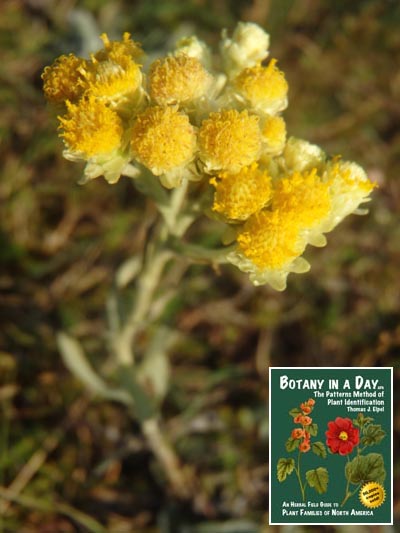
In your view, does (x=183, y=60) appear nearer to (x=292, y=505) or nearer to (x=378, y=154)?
(x=292, y=505)

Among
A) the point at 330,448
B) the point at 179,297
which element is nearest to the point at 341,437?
the point at 330,448

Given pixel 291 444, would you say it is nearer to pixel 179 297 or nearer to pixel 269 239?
pixel 269 239

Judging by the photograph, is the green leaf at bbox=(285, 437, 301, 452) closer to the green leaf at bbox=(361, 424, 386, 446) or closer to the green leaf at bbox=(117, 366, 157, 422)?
the green leaf at bbox=(361, 424, 386, 446)

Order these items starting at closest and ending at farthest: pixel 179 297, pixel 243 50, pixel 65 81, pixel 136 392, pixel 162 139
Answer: pixel 162 139 < pixel 65 81 < pixel 243 50 < pixel 136 392 < pixel 179 297

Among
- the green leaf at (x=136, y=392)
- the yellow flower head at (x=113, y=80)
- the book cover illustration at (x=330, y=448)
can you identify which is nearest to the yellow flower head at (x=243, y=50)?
the yellow flower head at (x=113, y=80)

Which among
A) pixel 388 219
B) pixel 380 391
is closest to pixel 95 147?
pixel 380 391

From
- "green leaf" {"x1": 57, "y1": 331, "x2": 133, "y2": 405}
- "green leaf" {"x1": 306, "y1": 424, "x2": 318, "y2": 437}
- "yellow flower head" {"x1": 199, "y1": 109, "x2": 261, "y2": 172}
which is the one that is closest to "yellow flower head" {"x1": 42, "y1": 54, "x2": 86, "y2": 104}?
"yellow flower head" {"x1": 199, "y1": 109, "x2": 261, "y2": 172}

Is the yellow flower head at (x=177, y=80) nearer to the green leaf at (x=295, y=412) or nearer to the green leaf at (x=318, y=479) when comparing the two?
the green leaf at (x=295, y=412)

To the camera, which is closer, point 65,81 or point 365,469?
point 65,81
